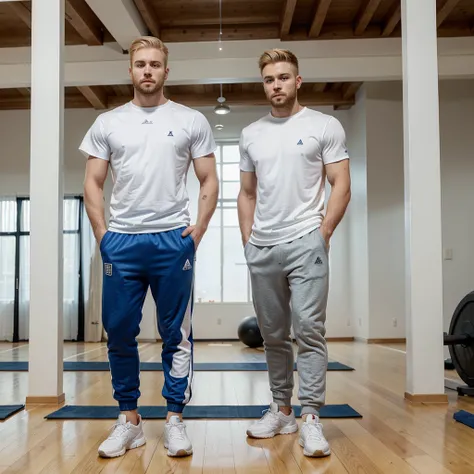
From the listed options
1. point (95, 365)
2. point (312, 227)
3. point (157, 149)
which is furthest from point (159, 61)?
point (95, 365)

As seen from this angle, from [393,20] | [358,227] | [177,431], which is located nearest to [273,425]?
[177,431]

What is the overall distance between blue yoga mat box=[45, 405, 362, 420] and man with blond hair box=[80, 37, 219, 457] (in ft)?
2.29

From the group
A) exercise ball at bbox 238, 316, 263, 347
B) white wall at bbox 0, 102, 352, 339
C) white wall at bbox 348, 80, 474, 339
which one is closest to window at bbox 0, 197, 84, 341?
white wall at bbox 0, 102, 352, 339

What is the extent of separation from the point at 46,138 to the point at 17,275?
6.18m

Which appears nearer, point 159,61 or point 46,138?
point 159,61

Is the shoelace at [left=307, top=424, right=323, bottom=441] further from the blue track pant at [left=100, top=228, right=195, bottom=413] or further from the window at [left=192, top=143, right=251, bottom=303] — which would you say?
the window at [left=192, top=143, right=251, bottom=303]

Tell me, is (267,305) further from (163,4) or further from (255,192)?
(163,4)

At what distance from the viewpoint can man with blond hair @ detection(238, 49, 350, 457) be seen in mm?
2379

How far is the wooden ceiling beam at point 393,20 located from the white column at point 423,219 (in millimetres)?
2616

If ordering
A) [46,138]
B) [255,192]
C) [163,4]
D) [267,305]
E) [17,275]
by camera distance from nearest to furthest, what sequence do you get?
[267,305] < [255,192] < [46,138] < [163,4] < [17,275]

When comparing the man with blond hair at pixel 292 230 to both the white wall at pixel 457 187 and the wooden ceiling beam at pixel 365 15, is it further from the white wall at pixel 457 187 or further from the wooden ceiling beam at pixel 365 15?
the white wall at pixel 457 187

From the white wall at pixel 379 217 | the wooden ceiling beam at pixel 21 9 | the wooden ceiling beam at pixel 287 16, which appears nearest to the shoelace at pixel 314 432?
the wooden ceiling beam at pixel 287 16

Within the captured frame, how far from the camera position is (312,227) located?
2406 mm

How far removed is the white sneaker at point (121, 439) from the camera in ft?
7.40
